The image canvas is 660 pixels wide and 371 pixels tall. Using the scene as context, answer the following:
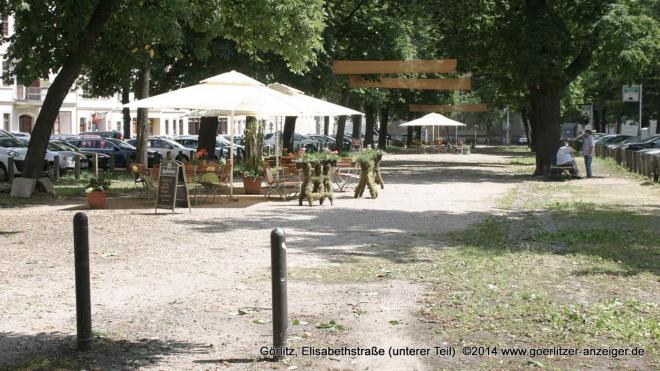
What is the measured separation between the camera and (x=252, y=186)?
2197 centimetres

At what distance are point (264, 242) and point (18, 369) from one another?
6.97 metres

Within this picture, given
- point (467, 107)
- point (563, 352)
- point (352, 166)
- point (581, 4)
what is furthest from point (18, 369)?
point (467, 107)

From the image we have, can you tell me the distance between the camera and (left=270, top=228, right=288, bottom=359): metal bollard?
6.60 meters

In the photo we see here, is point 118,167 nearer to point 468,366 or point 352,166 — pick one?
point 352,166

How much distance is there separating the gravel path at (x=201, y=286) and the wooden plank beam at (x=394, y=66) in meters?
14.1

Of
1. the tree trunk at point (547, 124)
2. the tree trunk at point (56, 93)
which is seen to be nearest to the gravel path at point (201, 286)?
the tree trunk at point (56, 93)

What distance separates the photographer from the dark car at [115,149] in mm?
35906

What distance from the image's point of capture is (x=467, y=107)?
60.6 meters

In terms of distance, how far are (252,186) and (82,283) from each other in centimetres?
1501

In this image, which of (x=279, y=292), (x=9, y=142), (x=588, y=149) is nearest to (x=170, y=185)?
(x=279, y=292)

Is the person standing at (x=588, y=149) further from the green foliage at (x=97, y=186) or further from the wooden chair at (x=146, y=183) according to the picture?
the green foliage at (x=97, y=186)

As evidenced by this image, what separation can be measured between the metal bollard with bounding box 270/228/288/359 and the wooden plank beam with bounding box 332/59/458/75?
83.6ft

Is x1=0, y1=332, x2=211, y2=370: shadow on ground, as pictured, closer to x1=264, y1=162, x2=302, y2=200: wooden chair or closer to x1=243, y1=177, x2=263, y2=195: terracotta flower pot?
x1=264, y1=162, x2=302, y2=200: wooden chair

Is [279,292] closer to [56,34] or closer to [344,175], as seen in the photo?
[56,34]
